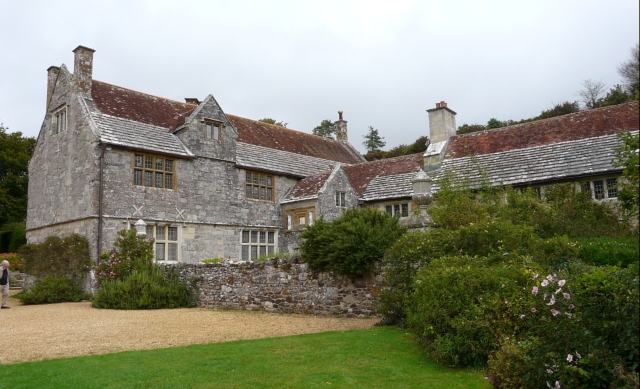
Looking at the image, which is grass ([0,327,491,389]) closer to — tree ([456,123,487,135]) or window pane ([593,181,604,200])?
window pane ([593,181,604,200])

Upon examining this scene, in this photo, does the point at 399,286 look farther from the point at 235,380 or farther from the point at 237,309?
the point at 237,309

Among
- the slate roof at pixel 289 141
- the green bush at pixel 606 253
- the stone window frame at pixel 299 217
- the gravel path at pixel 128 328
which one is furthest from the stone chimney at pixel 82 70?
the green bush at pixel 606 253

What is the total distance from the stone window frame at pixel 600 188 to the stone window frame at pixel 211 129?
1464 cm

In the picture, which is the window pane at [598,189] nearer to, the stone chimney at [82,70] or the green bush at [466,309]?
the green bush at [466,309]

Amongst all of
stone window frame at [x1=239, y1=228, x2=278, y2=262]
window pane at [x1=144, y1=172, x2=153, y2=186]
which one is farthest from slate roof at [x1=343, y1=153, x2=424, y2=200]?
window pane at [x1=144, y1=172, x2=153, y2=186]

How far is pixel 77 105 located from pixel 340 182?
37.3 feet

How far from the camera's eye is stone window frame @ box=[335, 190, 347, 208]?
76.3 feet

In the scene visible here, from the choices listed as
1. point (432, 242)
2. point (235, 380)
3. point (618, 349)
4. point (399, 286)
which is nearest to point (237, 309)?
point (399, 286)

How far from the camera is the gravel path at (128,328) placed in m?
9.53

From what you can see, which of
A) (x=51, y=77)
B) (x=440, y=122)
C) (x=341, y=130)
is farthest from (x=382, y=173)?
(x=51, y=77)

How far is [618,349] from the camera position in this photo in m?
4.47

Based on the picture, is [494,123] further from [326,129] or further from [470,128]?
[326,129]

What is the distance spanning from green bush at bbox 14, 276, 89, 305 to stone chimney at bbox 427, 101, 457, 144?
666 inches

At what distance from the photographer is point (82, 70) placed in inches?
812
